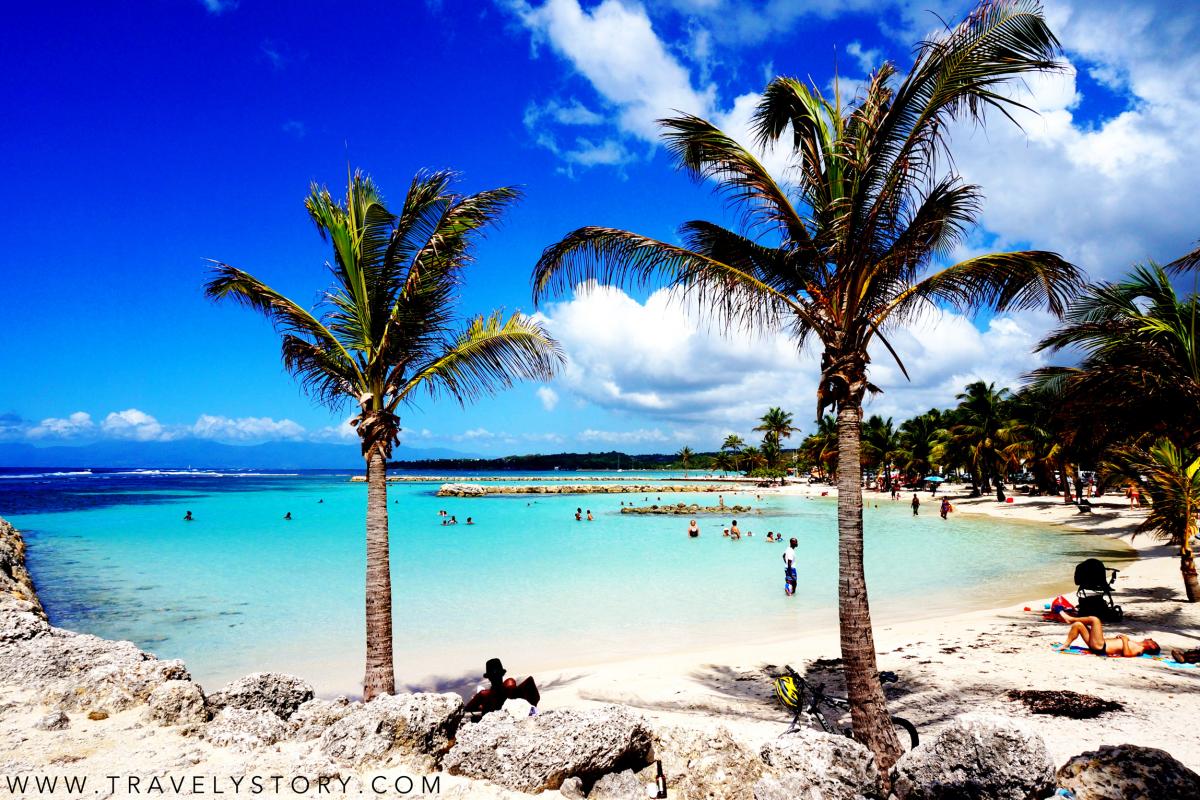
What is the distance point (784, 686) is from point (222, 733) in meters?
5.41

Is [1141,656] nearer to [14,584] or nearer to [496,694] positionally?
[496,694]

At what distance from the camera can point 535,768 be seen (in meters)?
4.57

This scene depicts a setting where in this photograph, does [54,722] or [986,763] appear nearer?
[986,763]

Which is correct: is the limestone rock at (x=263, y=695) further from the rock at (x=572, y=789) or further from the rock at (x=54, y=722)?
the rock at (x=572, y=789)

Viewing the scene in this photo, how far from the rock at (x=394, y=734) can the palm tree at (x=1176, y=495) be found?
44.1 feet

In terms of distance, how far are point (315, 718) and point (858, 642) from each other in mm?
5309

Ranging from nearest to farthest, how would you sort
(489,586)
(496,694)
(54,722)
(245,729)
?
(245,729) → (54,722) → (496,694) → (489,586)

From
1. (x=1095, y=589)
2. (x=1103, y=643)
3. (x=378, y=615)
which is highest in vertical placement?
(x=378, y=615)

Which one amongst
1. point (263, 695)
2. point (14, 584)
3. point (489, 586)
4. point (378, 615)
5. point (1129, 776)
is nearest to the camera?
point (1129, 776)

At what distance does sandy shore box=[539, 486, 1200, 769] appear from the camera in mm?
6566

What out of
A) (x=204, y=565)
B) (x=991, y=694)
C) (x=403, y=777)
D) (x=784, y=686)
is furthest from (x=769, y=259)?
(x=204, y=565)

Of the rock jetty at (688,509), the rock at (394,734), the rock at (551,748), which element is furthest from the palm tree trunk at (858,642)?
the rock jetty at (688,509)

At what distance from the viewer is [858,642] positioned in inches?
222

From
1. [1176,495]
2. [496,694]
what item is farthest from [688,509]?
[496,694]
